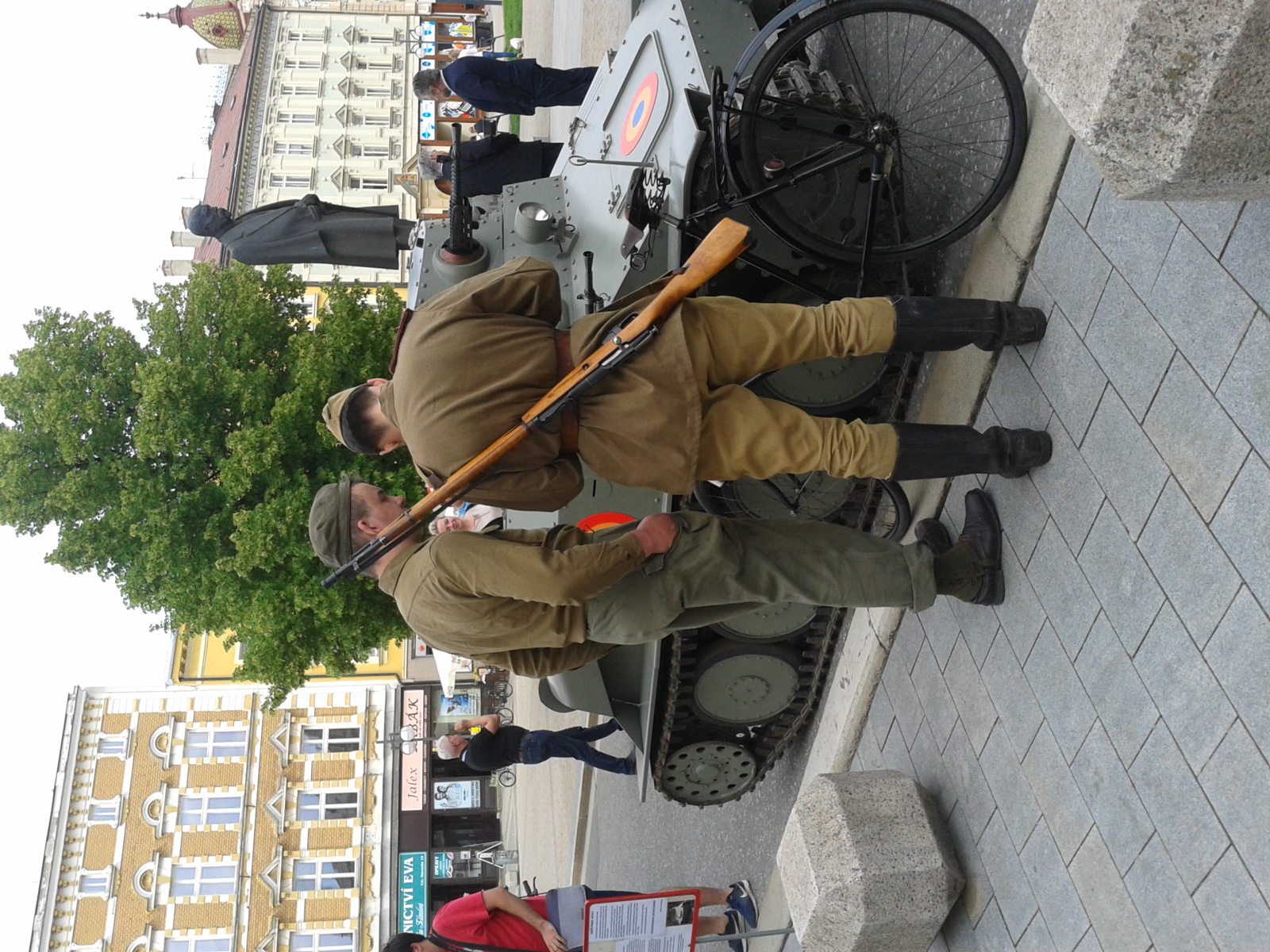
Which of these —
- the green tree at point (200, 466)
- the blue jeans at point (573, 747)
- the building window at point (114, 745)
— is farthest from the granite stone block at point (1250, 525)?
the building window at point (114, 745)

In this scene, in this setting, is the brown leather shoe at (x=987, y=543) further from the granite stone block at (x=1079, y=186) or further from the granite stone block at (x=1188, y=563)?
the granite stone block at (x=1079, y=186)

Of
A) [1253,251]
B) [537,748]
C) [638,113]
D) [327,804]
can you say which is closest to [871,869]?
[1253,251]

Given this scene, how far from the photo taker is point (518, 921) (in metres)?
7.02

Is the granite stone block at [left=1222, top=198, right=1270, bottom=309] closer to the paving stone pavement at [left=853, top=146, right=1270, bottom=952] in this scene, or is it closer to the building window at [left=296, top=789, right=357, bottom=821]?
the paving stone pavement at [left=853, top=146, right=1270, bottom=952]

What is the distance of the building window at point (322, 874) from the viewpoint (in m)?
29.5

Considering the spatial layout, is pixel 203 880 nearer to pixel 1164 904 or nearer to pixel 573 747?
pixel 573 747

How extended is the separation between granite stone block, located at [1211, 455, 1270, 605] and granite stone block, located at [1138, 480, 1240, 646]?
0.05m

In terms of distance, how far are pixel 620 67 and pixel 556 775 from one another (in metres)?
9.93

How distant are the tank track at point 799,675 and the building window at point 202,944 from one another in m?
27.1

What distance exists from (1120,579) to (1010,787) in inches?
41.0

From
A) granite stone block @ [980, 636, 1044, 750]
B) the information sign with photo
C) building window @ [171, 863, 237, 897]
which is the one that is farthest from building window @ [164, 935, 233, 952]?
granite stone block @ [980, 636, 1044, 750]

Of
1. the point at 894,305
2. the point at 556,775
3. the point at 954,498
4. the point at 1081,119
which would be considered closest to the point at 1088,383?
the point at 894,305

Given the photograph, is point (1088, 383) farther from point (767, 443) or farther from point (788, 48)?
point (788, 48)

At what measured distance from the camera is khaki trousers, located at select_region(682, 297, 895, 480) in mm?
4051
